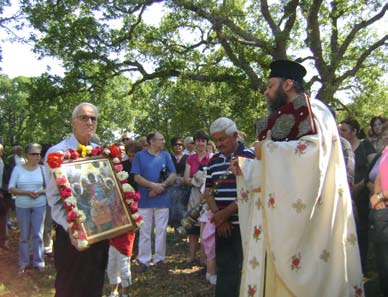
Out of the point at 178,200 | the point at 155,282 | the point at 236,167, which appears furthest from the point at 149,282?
the point at 236,167

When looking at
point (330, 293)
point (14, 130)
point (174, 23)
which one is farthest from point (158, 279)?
point (14, 130)

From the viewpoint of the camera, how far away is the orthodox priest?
3170mm

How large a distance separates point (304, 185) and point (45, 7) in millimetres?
12805

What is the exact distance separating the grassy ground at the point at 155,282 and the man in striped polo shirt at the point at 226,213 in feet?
5.03

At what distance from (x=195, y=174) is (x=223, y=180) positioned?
270 cm

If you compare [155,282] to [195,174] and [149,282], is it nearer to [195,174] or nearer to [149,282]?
[149,282]

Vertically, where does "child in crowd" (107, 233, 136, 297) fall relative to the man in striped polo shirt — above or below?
below

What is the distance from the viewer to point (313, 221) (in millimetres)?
3230

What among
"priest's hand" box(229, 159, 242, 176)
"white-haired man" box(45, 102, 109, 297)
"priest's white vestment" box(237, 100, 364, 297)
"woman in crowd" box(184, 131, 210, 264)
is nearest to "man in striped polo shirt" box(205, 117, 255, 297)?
"priest's hand" box(229, 159, 242, 176)

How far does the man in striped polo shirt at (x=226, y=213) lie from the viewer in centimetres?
428

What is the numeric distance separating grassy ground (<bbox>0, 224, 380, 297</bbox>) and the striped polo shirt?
6.37 feet

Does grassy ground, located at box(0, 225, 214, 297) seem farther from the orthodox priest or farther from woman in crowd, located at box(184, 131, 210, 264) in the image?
the orthodox priest

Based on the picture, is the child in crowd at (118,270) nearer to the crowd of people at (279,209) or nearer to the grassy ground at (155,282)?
the grassy ground at (155,282)

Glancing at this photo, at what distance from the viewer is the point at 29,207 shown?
23.5ft
